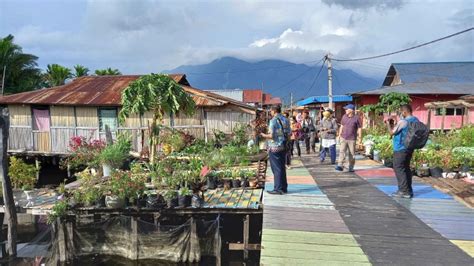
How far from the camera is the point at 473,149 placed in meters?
10.6

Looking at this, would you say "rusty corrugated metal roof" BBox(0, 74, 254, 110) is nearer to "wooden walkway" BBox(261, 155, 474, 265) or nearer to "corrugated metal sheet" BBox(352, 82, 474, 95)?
"wooden walkway" BBox(261, 155, 474, 265)

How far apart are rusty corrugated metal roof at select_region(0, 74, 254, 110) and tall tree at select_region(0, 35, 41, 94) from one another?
9.71 meters

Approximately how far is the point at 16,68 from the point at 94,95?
13.9 meters

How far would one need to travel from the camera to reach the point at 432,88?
82.4 ft

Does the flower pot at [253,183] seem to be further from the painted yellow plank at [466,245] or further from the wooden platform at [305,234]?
the painted yellow plank at [466,245]

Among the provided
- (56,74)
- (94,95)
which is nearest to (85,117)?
(94,95)

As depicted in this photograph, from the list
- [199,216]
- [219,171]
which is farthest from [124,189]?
[219,171]

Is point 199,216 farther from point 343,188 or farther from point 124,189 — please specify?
point 343,188

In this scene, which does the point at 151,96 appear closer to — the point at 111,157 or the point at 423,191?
the point at 111,157

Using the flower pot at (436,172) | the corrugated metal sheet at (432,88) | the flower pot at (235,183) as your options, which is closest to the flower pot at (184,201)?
the flower pot at (235,183)

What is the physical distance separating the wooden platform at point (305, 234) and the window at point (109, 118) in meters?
12.9

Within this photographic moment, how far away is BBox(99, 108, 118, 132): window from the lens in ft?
59.1

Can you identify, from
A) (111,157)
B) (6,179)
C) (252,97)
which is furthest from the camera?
(252,97)

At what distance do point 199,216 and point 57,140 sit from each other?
522 inches
